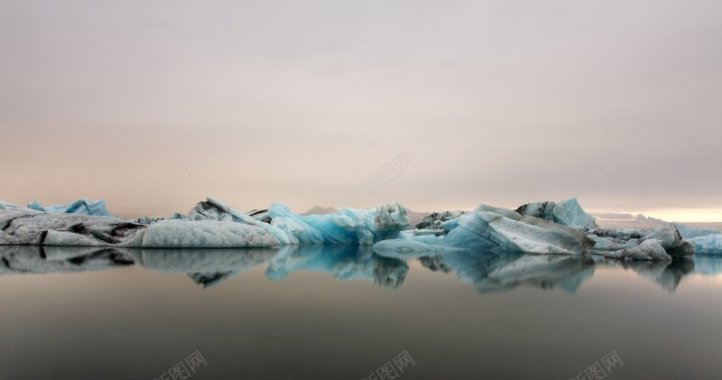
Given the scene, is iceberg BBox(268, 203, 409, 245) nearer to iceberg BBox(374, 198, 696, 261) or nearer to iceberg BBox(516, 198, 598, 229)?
iceberg BBox(374, 198, 696, 261)

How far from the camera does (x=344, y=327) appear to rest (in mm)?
3256

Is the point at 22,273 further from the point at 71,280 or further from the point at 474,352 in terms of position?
the point at 474,352

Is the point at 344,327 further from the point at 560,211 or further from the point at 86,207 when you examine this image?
the point at 86,207

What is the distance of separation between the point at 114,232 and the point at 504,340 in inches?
460

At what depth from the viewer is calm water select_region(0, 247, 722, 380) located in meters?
2.41

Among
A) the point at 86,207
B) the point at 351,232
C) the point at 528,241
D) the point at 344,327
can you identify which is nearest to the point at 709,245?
the point at 528,241

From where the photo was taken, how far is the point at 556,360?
2.62 metres

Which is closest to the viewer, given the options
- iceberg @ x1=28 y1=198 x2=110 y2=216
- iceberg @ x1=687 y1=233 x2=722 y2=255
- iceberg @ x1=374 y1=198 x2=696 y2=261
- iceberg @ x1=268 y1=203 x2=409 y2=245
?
iceberg @ x1=374 y1=198 x2=696 y2=261

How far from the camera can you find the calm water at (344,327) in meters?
2.41

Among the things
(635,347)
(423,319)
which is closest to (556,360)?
(635,347)

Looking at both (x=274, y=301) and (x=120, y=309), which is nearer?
(x=120, y=309)

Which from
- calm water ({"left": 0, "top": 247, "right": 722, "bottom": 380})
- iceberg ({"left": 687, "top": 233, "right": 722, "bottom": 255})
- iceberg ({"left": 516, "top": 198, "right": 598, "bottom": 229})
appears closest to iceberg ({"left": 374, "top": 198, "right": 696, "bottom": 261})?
iceberg ({"left": 687, "top": 233, "right": 722, "bottom": 255})

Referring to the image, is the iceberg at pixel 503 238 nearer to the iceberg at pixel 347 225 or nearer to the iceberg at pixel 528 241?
the iceberg at pixel 528 241

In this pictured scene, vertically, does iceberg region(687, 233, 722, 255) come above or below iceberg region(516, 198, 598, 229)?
below
